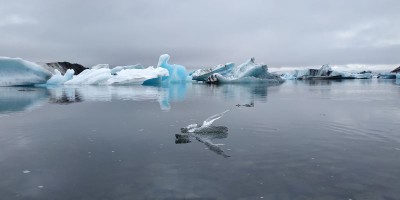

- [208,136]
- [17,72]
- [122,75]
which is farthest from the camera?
[122,75]

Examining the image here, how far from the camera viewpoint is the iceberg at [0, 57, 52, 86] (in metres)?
32.3

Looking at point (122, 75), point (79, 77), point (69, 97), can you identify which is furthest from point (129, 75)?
point (69, 97)

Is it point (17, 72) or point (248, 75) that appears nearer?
point (17, 72)

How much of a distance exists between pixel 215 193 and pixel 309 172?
1.47 m

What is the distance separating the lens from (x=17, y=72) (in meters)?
33.9

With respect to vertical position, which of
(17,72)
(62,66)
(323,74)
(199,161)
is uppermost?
(62,66)

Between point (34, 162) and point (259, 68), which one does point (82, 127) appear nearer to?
point (34, 162)

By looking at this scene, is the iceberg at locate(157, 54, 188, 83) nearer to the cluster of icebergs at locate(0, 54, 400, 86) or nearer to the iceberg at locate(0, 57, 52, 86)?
the cluster of icebergs at locate(0, 54, 400, 86)

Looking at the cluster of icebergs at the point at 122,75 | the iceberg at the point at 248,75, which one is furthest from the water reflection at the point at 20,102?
the iceberg at the point at 248,75

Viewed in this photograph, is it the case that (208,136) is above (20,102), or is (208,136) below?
below

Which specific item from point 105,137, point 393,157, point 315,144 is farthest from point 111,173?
point 393,157

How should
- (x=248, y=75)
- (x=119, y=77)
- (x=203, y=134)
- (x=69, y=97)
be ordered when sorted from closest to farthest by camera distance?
1. (x=203, y=134)
2. (x=69, y=97)
3. (x=119, y=77)
4. (x=248, y=75)

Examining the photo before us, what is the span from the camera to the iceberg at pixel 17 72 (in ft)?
106

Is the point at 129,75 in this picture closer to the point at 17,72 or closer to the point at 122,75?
the point at 122,75
